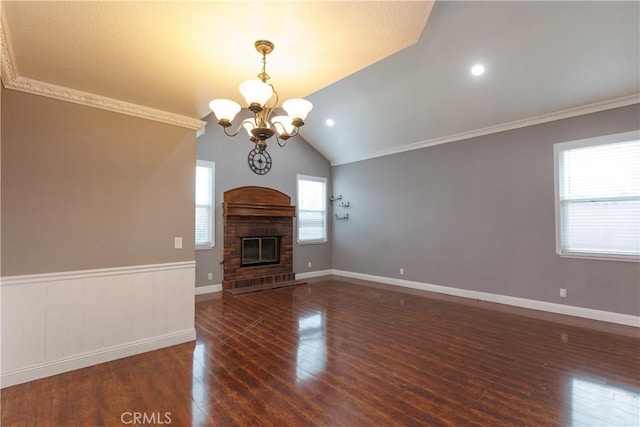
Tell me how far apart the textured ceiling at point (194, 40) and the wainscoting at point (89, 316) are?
70.0 inches

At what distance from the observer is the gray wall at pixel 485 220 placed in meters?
4.32

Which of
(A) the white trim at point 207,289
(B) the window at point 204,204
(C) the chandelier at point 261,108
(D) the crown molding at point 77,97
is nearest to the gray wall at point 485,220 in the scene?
(A) the white trim at point 207,289

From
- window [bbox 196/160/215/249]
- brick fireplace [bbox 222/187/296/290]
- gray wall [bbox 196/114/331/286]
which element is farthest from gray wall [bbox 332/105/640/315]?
window [bbox 196/160/215/249]

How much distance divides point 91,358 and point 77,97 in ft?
7.92

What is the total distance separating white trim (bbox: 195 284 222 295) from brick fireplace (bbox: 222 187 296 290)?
0.13 m

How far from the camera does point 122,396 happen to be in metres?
2.38

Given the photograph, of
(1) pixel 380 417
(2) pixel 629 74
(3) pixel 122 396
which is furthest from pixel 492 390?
(2) pixel 629 74

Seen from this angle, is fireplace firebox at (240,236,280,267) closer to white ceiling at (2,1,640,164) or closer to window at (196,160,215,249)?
window at (196,160,215,249)

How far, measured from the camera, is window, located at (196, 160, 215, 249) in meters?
5.95

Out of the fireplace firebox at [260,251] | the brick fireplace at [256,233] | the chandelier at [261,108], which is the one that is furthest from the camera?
the fireplace firebox at [260,251]

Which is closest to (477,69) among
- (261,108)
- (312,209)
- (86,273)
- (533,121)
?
(533,121)

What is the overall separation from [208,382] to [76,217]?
6.28 feet

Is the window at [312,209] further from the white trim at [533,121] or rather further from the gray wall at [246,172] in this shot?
the white trim at [533,121]

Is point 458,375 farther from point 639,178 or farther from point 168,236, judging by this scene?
point 639,178
